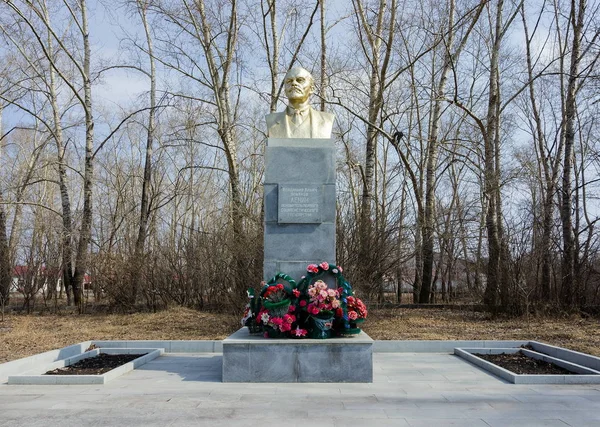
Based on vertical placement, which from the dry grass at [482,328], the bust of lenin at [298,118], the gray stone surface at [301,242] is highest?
the bust of lenin at [298,118]

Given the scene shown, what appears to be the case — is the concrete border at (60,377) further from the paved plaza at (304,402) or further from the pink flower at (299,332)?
the pink flower at (299,332)

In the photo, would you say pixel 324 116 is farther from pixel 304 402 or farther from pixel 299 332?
pixel 304 402

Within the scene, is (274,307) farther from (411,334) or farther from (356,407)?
(411,334)

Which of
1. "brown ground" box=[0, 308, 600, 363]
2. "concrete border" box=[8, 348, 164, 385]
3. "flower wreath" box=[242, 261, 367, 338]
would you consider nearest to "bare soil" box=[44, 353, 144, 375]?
"concrete border" box=[8, 348, 164, 385]

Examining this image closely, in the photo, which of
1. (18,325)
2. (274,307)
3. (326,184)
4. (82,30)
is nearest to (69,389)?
(274,307)

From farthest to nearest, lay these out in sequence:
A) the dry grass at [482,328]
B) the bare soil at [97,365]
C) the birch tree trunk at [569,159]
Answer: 1. the birch tree trunk at [569,159]
2. the dry grass at [482,328]
3. the bare soil at [97,365]

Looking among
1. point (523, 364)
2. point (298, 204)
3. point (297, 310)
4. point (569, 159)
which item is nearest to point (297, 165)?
point (298, 204)

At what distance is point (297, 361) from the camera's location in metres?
6.36

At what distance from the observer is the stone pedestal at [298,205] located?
7418 mm

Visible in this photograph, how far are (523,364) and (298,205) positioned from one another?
378 centimetres

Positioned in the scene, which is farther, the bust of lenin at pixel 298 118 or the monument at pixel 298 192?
the bust of lenin at pixel 298 118

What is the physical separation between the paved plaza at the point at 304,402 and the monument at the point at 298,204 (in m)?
1.72

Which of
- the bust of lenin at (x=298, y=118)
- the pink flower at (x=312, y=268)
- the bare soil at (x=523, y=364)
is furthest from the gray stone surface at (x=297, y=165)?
the bare soil at (x=523, y=364)

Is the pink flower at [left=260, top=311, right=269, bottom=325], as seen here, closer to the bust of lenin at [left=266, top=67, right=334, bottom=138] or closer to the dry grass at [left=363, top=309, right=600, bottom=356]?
the bust of lenin at [left=266, top=67, right=334, bottom=138]
